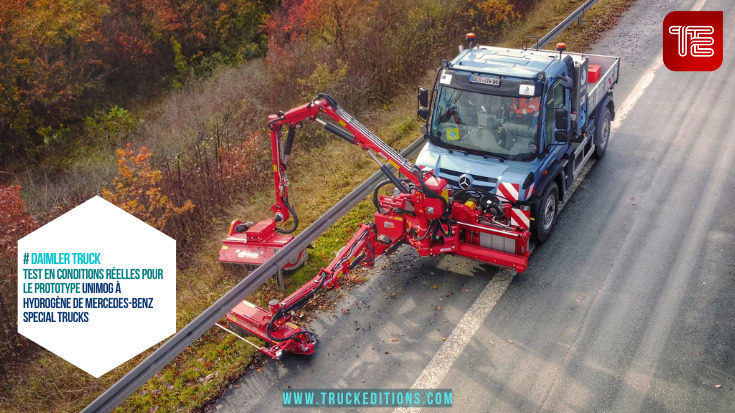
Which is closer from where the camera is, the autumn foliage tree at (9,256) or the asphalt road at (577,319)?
the asphalt road at (577,319)

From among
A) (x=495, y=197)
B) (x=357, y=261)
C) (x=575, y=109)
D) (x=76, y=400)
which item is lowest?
(x=76, y=400)

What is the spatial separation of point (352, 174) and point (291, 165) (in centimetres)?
172

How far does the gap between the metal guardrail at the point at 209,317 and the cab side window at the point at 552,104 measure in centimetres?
321

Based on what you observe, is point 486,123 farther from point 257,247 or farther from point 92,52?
point 92,52

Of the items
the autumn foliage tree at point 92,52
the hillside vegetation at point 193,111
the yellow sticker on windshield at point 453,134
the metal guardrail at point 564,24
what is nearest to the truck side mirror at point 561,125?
the yellow sticker on windshield at point 453,134

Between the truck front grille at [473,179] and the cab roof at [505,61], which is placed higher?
the cab roof at [505,61]

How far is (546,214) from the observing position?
10203 mm

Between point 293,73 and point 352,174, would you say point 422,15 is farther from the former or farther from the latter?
point 352,174

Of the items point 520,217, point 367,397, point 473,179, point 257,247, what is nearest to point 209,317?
point 257,247

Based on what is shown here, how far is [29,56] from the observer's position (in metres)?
21.7

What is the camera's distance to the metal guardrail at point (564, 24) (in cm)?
1721

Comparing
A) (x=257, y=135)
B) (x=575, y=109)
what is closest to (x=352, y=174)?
(x=257, y=135)

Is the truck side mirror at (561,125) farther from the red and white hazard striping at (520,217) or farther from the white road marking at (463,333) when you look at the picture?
the white road marking at (463,333)

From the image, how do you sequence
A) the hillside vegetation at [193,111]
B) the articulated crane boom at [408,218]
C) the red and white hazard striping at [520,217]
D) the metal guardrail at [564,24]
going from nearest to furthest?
the articulated crane boom at [408,218] → the hillside vegetation at [193,111] → the red and white hazard striping at [520,217] → the metal guardrail at [564,24]
